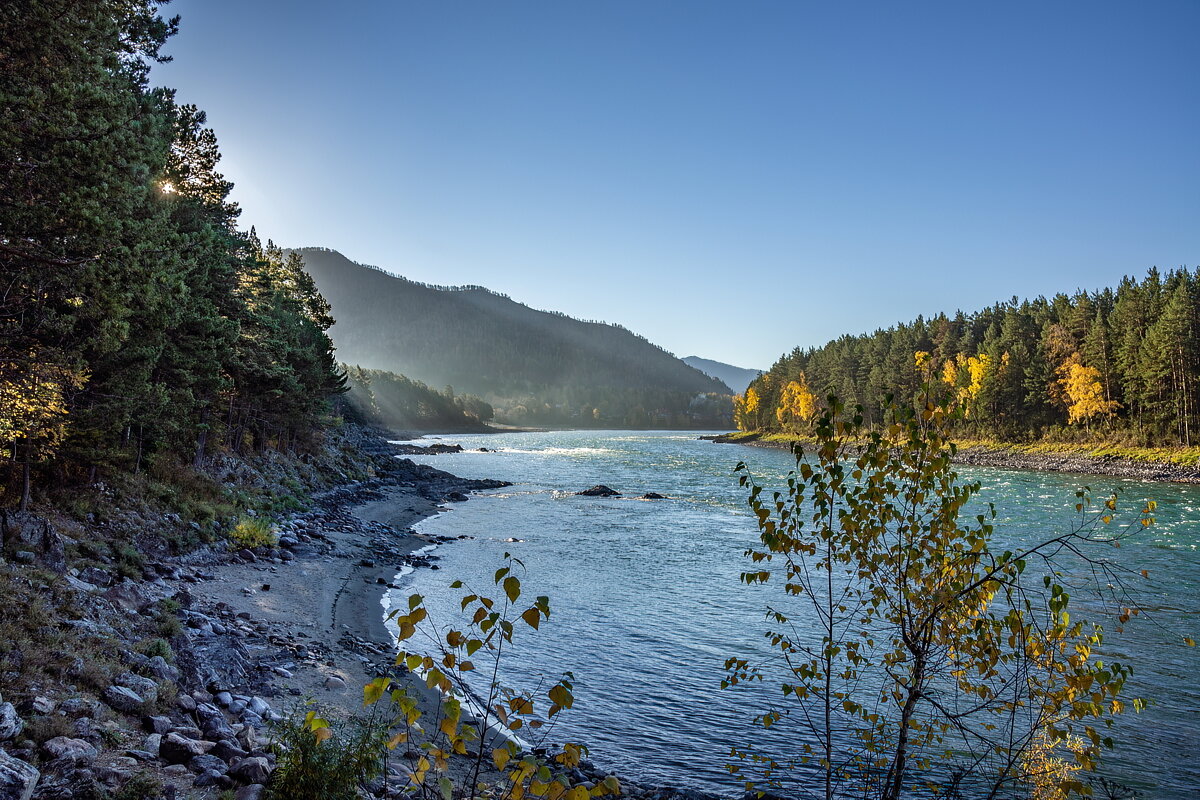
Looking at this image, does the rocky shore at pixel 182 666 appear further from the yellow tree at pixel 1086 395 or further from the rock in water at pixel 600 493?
the yellow tree at pixel 1086 395

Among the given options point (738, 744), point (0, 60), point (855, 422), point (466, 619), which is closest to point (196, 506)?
point (466, 619)

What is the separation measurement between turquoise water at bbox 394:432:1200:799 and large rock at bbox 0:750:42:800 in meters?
8.86

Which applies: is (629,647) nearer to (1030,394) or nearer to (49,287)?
(49,287)

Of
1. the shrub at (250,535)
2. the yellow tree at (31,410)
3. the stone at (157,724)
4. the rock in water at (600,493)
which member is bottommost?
the rock in water at (600,493)

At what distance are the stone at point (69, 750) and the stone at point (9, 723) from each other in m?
0.34

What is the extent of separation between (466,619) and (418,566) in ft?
27.6

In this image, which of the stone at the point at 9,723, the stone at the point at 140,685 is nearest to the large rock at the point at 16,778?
the stone at the point at 9,723

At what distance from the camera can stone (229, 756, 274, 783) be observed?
7926 millimetres

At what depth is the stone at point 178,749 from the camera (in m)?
8.27

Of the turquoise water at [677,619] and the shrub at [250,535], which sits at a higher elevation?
the shrub at [250,535]

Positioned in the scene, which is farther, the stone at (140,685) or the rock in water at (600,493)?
the rock in water at (600,493)

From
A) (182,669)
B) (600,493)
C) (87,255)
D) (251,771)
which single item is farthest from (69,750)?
(600,493)

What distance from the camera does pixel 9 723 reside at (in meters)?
7.21

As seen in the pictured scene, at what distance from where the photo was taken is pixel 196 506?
23.6m
